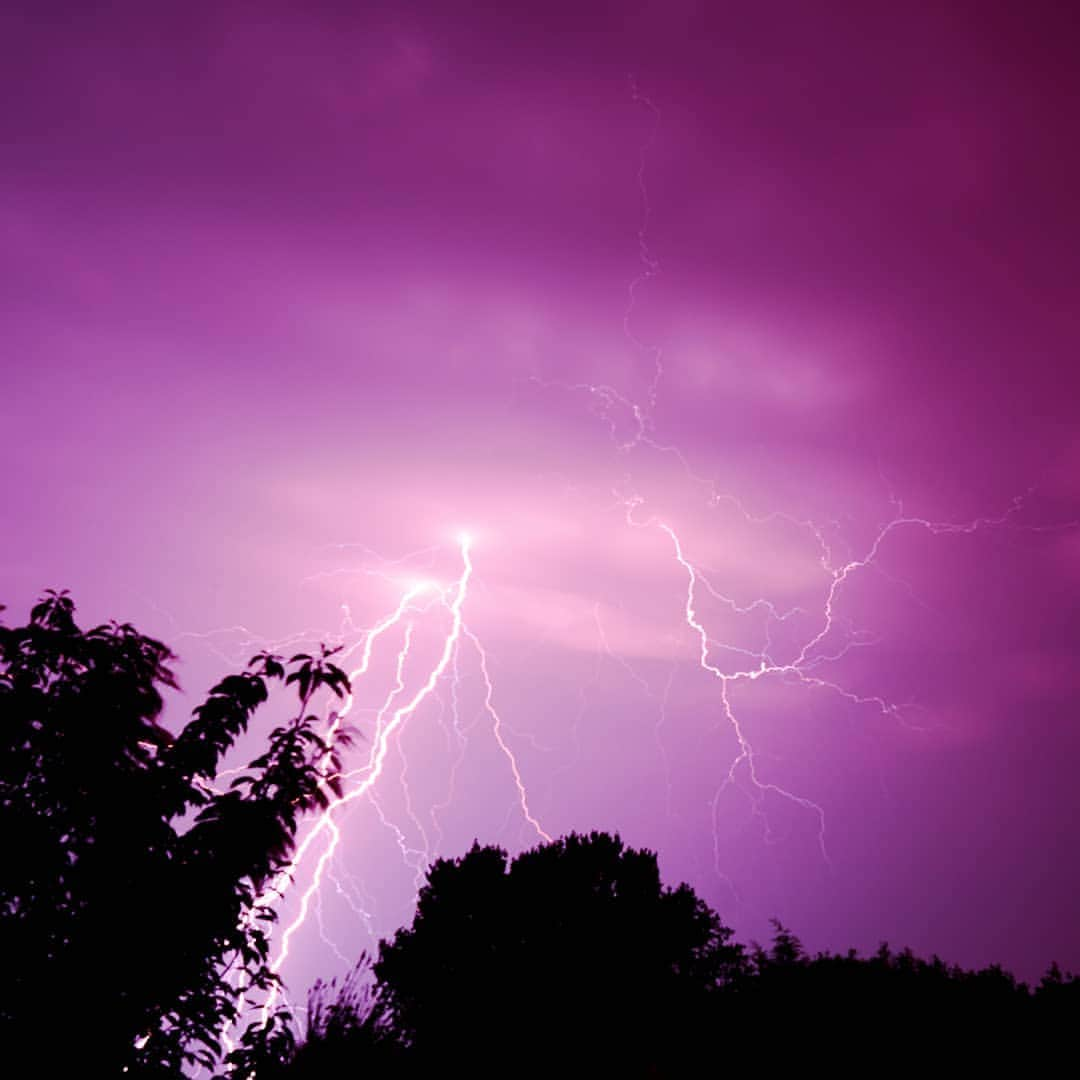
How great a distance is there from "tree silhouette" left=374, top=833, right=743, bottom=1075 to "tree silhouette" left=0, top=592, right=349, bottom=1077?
1438cm

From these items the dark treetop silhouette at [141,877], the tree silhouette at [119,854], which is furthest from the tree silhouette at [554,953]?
the tree silhouette at [119,854]

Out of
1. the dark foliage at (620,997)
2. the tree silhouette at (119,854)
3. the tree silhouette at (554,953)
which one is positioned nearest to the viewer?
the tree silhouette at (119,854)

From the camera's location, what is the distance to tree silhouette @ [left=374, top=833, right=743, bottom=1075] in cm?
1847

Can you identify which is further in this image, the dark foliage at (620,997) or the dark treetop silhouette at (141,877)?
the dark foliage at (620,997)

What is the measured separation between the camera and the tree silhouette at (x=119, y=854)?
15.0ft

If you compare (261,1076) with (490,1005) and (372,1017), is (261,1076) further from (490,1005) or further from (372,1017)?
(490,1005)

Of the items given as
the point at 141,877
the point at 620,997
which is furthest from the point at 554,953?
the point at 141,877

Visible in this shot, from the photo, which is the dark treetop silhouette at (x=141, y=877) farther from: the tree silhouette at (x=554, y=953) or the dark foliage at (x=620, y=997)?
the tree silhouette at (x=554, y=953)

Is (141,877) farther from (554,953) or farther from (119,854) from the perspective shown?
(554,953)

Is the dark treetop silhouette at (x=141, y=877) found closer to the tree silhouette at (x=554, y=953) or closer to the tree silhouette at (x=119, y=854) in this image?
the tree silhouette at (x=119, y=854)

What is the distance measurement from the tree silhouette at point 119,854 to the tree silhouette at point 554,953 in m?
14.4

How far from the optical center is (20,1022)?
438 centimetres

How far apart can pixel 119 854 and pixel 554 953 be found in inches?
793

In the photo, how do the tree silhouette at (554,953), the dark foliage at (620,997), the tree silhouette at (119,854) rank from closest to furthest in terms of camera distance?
1. the tree silhouette at (119,854)
2. the dark foliage at (620,997)
3. the tree silhouette at (554,953)
